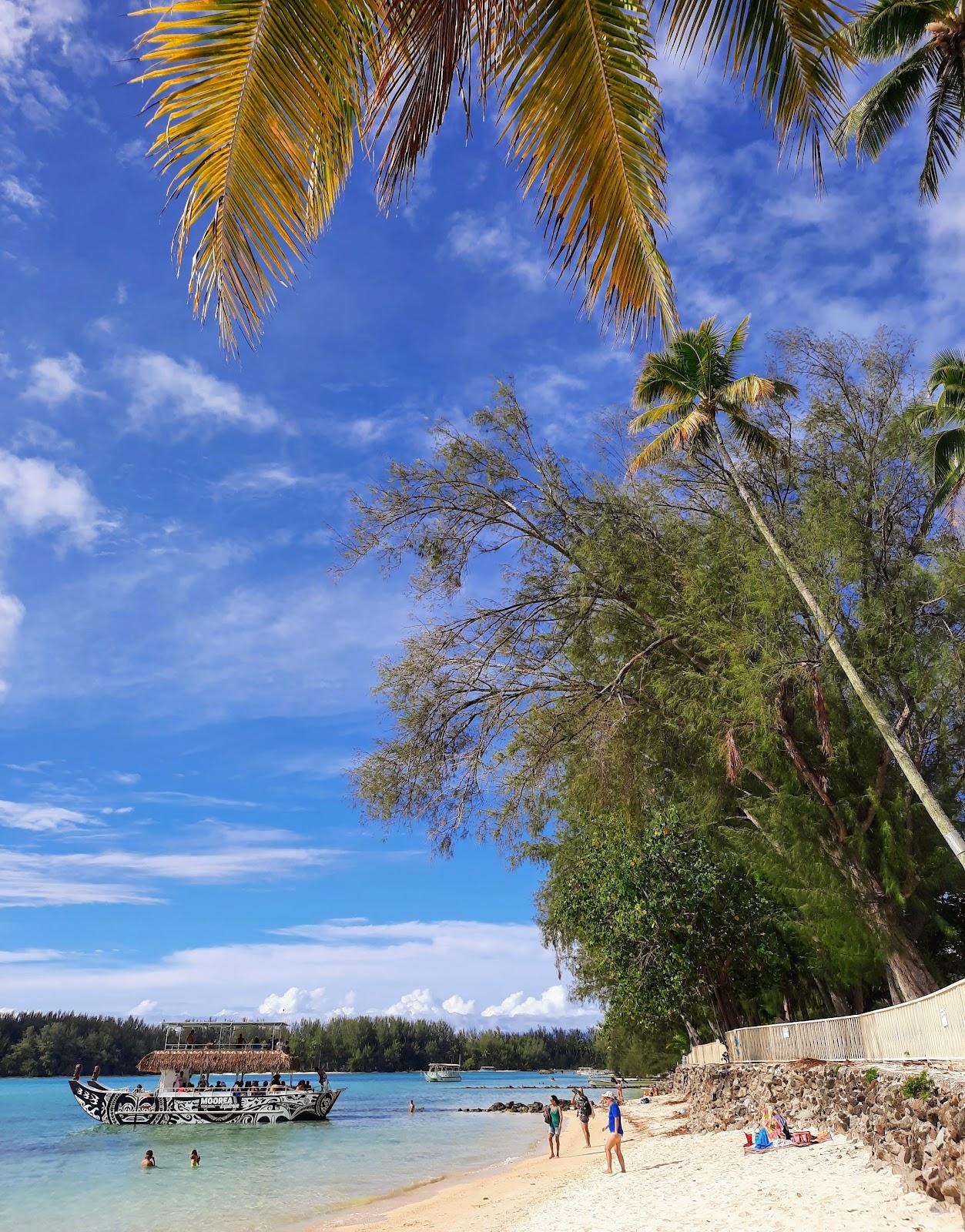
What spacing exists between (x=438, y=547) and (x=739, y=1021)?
21284mm

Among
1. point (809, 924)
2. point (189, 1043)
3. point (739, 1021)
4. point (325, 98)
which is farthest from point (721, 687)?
point (189, 1043)

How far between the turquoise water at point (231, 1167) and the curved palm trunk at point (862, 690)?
15.9m

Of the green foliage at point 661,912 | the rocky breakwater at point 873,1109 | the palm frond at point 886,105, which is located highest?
the palm frond at point 886,105

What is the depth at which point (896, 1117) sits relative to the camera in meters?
11.1

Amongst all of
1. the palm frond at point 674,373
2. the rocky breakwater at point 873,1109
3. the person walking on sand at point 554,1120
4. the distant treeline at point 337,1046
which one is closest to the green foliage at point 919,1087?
the rocky breakwater at point 873,1109

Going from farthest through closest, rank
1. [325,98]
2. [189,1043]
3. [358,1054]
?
[358,1054] < [189,1043] < [325,98]

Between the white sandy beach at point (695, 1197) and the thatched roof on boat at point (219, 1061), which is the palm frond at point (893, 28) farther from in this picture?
the thatched roof on boat at point (219, 1061)

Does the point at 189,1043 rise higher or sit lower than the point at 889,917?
lower

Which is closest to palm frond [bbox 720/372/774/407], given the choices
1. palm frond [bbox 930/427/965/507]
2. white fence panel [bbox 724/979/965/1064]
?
palm frond [bbox 930/427/965/507]

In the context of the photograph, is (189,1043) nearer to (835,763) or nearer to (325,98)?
(835,763)

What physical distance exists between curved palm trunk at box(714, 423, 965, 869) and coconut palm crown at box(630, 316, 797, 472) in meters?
0.56

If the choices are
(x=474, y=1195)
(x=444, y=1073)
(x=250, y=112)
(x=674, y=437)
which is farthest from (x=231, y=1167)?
(x=444, y=1073)

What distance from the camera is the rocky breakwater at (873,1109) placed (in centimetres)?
868

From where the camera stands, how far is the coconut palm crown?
676 inches
